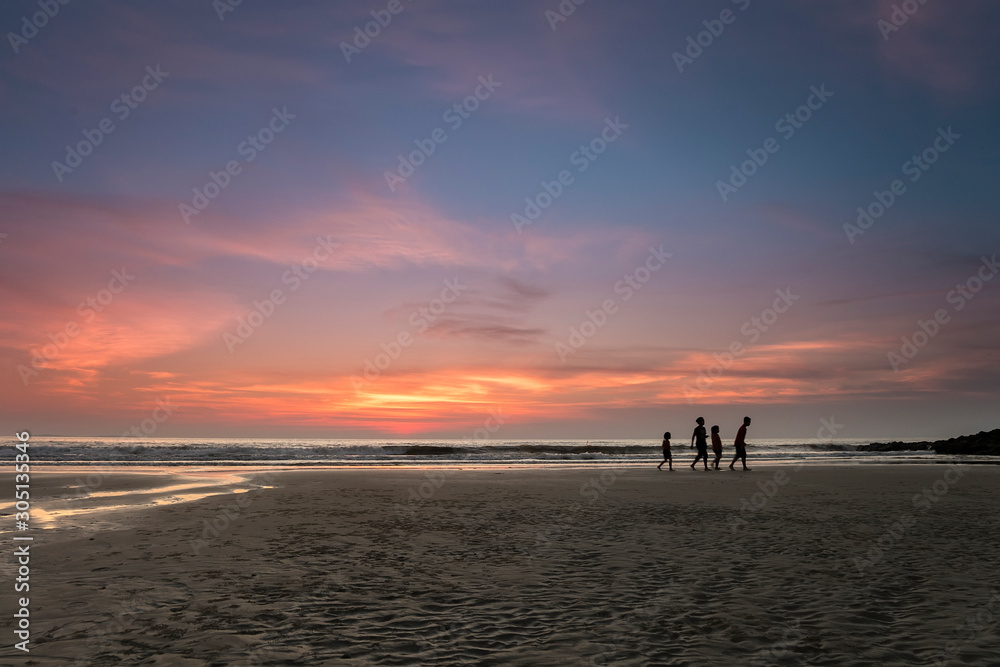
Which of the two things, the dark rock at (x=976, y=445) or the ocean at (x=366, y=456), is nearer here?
the ocean at (x=366, y=456)

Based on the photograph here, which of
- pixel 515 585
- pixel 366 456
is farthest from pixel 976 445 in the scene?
pixel 515 585

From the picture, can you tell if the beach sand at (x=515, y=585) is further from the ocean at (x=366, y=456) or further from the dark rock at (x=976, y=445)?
the dark rock at (x=976, y=445)

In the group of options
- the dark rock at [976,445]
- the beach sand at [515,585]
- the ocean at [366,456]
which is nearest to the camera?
the beach sand at [515,585]

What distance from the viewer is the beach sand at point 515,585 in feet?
20.2

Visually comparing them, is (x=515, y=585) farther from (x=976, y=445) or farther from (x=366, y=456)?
(x=976, y=445)

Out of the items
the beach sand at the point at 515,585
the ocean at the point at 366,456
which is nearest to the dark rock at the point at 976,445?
the ocean at the point at 366,456

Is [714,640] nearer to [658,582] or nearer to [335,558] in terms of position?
[658,582]

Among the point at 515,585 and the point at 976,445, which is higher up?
the point at 515,585

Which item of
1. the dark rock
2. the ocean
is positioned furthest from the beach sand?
the dark rock

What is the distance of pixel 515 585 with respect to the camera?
8773 millimetres

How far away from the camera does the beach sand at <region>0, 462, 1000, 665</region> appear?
6160mm

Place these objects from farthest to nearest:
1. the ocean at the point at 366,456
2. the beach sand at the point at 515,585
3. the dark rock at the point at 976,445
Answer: the dark rock at the point at 976,445, the ocean at the point at 366,456, the beach sand at the point at 515,585

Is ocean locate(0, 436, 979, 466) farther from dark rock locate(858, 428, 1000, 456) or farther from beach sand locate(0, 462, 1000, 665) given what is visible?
beach sand locate(0, 462, 1000, 665)

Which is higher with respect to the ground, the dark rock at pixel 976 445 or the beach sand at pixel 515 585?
the beach sand at pixel 515 585
